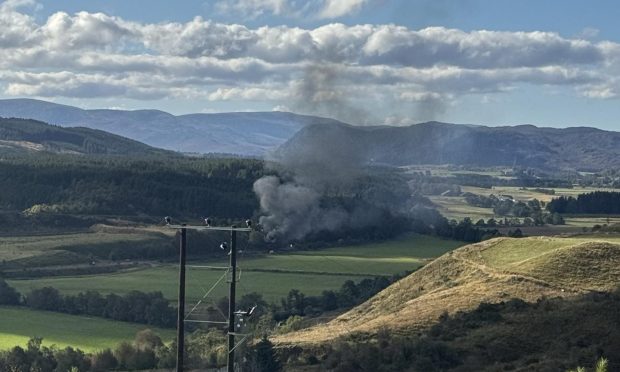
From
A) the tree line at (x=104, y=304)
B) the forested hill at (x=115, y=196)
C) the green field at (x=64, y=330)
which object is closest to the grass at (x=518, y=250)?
the green field at (x=64, y=330)

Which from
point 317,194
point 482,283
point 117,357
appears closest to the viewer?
point 117,357

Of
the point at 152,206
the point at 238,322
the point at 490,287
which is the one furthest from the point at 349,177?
the point at 238,322

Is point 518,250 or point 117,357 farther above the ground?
point 518,250

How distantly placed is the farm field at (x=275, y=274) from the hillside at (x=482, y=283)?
21.8 metres

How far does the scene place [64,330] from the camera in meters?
85.3

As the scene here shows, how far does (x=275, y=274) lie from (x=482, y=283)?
51245 millimetres

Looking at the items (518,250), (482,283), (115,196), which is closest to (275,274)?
(518,250)

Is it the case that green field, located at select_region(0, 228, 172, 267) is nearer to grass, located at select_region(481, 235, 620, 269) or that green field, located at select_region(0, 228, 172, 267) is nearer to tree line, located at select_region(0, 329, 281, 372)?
tree line, located at select_region(0, 329, 281, 372)

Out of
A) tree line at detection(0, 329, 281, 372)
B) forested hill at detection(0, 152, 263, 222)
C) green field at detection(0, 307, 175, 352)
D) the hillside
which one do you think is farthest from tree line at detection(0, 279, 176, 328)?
forested hill at detection(0, 152, 263, 222)

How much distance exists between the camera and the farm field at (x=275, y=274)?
10619cm

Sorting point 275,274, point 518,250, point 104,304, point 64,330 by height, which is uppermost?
point 518,250

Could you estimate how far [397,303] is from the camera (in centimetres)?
8025

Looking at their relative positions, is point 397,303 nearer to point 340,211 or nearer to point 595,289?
point 595,289

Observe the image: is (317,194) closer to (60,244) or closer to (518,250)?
(60,244)
